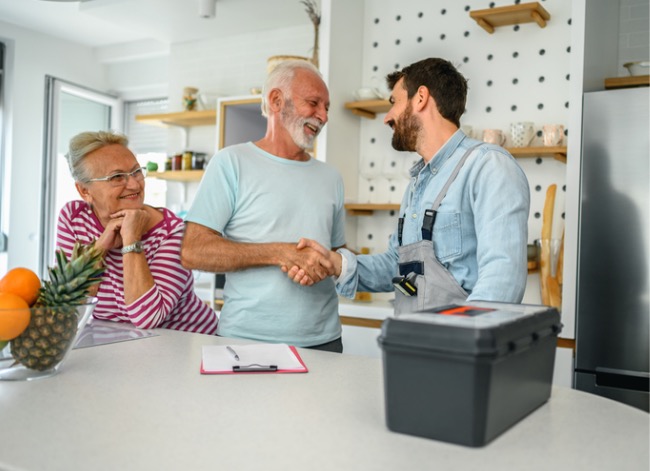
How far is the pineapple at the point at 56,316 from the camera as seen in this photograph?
1.34 m

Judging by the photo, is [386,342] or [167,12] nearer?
[386,342]

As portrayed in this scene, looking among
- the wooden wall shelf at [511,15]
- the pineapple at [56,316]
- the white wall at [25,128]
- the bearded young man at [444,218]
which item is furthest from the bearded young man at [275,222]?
the white wall at [25,128]

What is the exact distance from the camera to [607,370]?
302cm

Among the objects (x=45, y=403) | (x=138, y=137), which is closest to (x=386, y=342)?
(x=45, y=403)

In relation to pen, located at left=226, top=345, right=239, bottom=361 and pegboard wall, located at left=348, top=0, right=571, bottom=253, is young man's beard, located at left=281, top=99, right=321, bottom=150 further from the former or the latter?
pegboard wall, located at left=348, top=0, right=571, bottom=253

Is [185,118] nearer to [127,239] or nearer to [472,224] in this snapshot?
[127,239]

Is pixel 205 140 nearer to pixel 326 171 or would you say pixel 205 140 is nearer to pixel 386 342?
pixel 326 171

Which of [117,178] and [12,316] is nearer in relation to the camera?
[12,316]

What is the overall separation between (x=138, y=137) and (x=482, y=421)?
20.3ft

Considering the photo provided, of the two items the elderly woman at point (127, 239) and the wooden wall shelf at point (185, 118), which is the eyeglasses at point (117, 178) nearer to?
the elderly woman at point (127, 239)

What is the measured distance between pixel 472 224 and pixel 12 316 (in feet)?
3.82

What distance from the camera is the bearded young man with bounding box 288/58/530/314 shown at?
5.51 feet

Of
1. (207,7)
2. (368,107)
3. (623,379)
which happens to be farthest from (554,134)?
(207,7)

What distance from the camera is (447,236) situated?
6.01 ft
